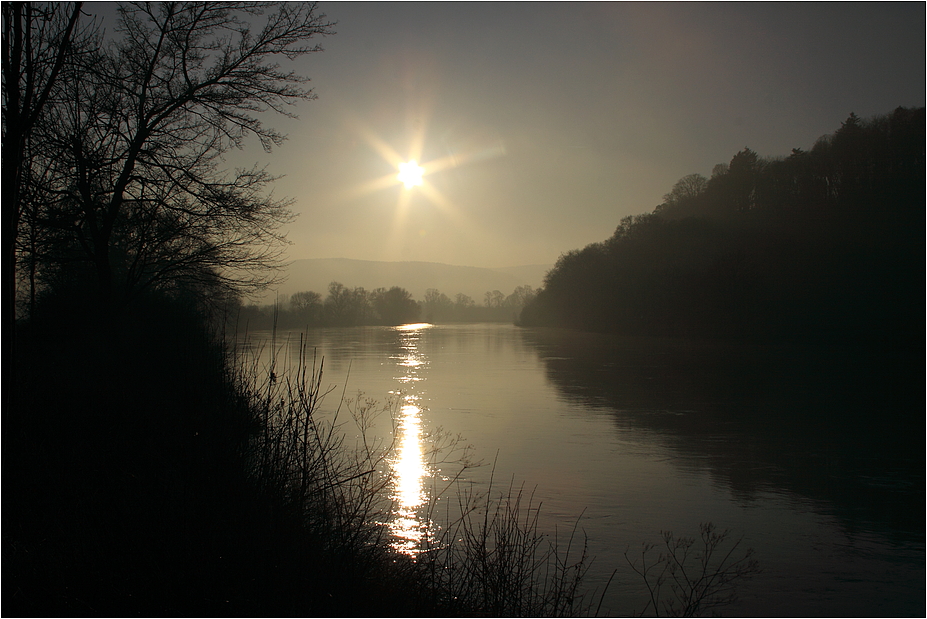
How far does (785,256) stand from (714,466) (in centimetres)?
5010

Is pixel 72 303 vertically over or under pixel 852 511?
over

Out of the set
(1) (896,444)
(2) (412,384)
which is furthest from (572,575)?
(2) (412,384)

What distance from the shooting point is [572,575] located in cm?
562

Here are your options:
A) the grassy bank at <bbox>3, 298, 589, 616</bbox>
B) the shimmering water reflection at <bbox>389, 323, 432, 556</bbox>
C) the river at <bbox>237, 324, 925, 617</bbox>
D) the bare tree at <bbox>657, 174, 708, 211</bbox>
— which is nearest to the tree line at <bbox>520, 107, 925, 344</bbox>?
the bare tree at <bbox>657, 174, 708, 211</bbox>

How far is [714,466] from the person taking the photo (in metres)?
9.75

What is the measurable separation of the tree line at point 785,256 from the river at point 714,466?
81.5ft

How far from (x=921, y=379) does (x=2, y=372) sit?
25.1 m

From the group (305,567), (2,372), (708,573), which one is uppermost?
(2,372)

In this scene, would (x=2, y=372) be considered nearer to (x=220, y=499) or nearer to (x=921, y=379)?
(x=220, y=499)

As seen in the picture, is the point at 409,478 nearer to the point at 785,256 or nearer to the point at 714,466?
the point at 714,466

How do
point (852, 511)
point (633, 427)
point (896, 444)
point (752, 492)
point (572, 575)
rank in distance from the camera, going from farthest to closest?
point (633, 427) < point (896, 444) < point (752, 492) < point (852, 511) < point (572, 575)

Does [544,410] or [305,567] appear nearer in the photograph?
[305,567]

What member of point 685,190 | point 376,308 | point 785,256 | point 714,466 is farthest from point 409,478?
point 376,308

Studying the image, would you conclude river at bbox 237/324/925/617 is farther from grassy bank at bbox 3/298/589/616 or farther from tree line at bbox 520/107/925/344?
tree line at bbox 520/107/925/344
